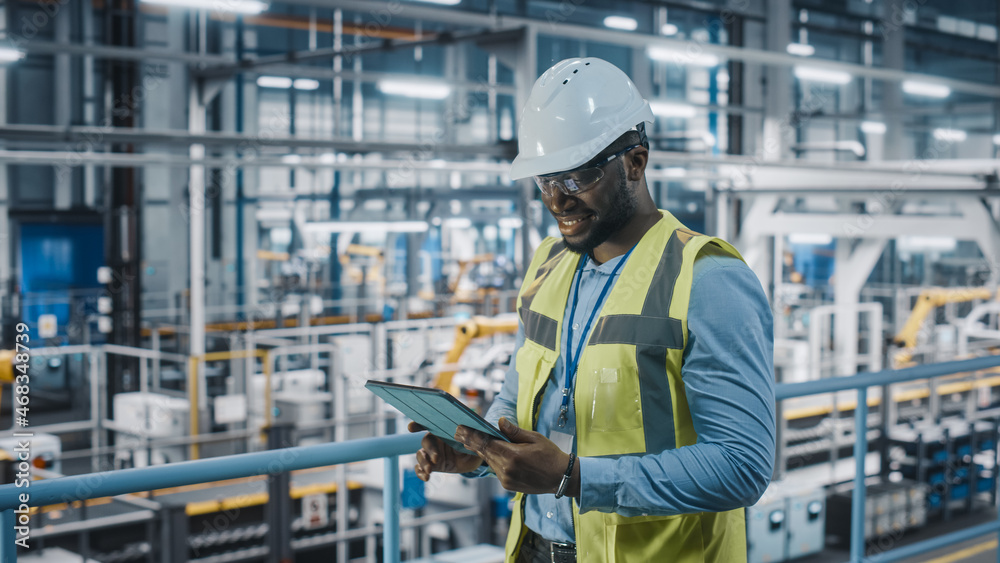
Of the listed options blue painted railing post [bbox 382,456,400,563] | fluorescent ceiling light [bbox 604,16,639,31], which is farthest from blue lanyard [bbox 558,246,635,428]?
fluorescent ceiling light [bbox 604,16,639,31]

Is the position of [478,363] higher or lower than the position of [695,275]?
lower

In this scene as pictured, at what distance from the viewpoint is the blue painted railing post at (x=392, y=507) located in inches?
68.5

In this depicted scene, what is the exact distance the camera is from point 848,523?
734 centimetres

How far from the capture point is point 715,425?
1128 millimetres

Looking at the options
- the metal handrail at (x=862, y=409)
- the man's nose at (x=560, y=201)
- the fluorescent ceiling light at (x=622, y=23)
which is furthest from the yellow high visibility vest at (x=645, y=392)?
the fluorescent ceiling light at (x=622, y=23)

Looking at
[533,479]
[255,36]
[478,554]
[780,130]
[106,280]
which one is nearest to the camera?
[533,479]

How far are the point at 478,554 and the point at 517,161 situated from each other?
3.05 meters

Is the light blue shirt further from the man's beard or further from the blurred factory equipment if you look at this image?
the blurred factory equipment

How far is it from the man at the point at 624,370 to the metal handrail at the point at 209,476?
299mm

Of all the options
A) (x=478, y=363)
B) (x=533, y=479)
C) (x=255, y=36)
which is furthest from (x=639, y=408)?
(x=255, y=36)

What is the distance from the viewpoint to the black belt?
4.46ft

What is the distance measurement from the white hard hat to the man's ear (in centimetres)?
4

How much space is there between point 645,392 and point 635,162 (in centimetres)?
33

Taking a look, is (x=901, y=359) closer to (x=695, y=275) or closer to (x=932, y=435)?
(x=932, y=435)
